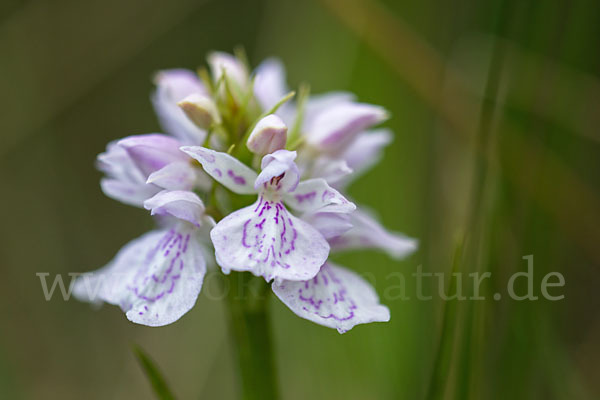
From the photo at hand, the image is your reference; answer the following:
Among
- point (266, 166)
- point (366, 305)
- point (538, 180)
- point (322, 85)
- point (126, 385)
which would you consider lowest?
point (126, 385)

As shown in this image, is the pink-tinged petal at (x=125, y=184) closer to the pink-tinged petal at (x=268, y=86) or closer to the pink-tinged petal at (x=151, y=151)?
the pink-tinged petal at (x=151, y=151)

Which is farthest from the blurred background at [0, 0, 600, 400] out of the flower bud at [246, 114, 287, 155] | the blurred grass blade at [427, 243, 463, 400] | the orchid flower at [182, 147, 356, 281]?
the flower bud at [246, 114, 287, 155]

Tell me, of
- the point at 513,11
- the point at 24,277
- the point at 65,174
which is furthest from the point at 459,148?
the point at 65,174

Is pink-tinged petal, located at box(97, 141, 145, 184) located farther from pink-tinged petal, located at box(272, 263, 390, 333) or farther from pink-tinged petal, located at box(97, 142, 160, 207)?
pink-tinged petal, located at box(272, 263, 390, 333)

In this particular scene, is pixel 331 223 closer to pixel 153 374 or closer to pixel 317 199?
pixel 317 199

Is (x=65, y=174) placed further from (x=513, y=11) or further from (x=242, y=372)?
(x=513, y=11)

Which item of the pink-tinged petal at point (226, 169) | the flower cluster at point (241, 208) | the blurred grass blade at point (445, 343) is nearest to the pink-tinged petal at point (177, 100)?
the flower cluster at point (241, 208)

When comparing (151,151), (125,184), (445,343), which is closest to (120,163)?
(125,184)
